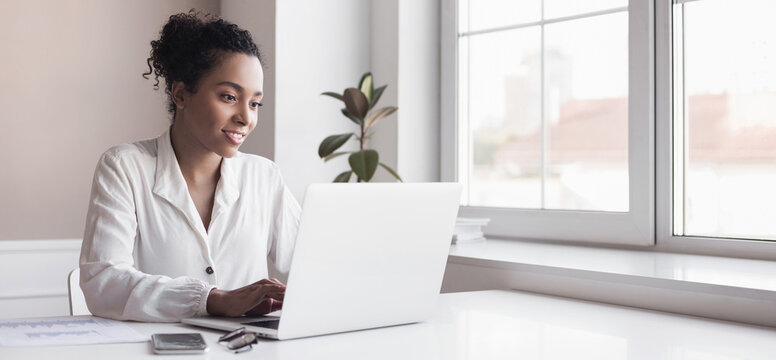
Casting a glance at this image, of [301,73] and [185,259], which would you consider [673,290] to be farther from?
[301,73]

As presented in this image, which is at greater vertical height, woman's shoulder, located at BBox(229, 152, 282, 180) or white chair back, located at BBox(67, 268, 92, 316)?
woman's shoulder, located at BBox(229, 152, 282, 180)

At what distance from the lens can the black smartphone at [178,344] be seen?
1211 millimetres

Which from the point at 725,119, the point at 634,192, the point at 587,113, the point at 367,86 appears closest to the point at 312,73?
the point at 367,86

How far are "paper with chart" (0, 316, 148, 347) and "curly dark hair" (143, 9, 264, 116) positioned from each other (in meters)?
0.59

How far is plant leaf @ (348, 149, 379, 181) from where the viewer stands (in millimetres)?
2568

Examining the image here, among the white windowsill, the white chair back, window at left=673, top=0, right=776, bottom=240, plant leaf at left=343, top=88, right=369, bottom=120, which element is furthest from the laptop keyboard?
window at left=673, top=0, right=776, bottom=240

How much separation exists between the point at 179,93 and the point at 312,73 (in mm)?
1131

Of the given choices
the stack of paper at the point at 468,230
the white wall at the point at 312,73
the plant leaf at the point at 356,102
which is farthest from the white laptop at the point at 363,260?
the white wall at the point at 312,73

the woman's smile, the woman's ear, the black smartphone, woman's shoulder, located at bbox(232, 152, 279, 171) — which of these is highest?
the woman's ear

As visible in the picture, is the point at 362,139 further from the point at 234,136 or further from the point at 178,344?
the point at 178,344

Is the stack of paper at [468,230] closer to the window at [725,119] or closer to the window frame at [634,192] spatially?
the window frame at [634,192]

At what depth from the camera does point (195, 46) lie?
180 cm

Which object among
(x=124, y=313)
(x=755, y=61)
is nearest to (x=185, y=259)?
(x=124, y=313)

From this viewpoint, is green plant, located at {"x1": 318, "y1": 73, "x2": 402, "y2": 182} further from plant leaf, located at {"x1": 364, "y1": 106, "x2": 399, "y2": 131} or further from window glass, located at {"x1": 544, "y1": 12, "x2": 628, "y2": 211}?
window glass, located at {"x1": 544, "y1": 12, "x2": 628, "y2": 211}
